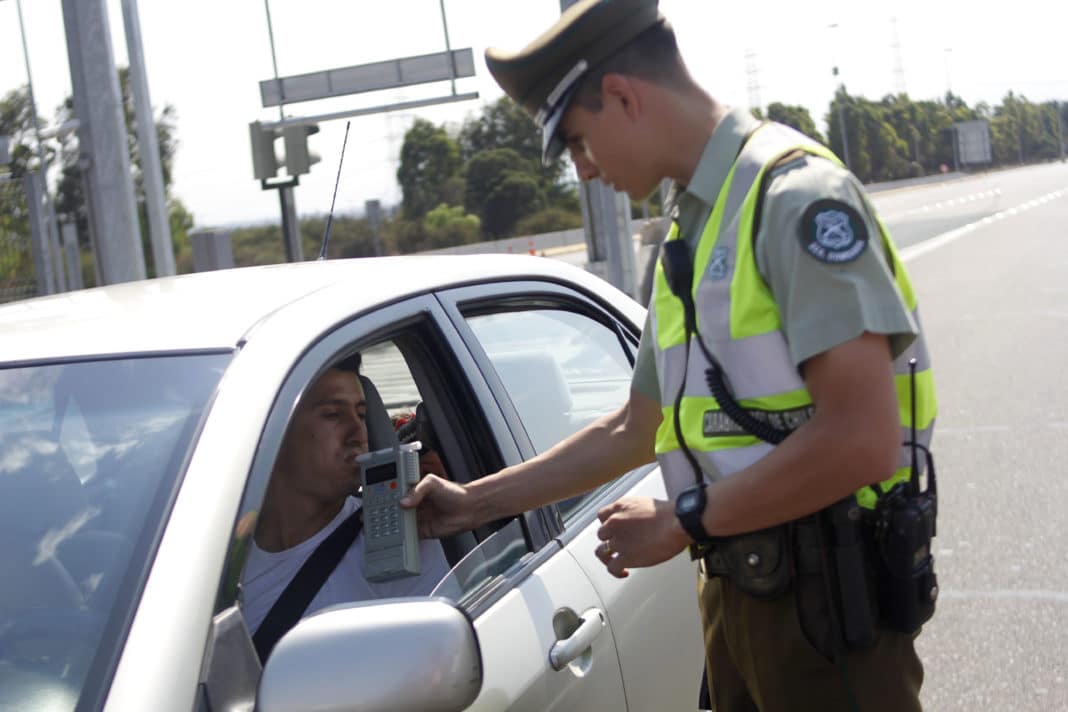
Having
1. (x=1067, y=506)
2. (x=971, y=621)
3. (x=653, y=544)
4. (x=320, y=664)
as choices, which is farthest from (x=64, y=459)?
(x=1067, y=506)

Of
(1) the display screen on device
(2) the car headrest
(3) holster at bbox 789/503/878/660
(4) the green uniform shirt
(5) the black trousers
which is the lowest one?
(5) the black trousers

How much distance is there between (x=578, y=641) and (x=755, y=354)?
0.73 m

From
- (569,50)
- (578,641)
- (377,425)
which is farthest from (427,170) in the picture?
(569,50)

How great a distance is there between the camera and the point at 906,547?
7.24 ft

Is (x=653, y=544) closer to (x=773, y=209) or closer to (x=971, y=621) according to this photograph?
(x=773, y=209)

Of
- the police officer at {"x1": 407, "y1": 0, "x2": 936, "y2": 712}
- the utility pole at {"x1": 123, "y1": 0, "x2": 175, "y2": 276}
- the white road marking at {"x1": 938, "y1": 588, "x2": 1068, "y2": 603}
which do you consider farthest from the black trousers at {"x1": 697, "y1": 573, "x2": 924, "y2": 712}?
the utility pole at {"x1": 123, "y1": 0, "x2": 175, "y2": 276}

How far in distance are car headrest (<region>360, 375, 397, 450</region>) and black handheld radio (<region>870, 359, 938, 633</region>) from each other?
50.3 inches

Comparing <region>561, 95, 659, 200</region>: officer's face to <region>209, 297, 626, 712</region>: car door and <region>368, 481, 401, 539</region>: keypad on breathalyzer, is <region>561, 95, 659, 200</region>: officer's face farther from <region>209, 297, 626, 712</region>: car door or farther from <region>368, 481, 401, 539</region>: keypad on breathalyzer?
<region>368, 481, 401, 539</region>: keypad on breathalyzer

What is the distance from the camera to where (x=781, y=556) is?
223 cm

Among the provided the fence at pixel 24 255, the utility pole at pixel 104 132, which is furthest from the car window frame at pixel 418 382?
the fence at pixel 24 255

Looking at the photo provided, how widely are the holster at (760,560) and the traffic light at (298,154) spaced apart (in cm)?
1091

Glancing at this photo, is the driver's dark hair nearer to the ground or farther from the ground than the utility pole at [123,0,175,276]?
nearer to the ground

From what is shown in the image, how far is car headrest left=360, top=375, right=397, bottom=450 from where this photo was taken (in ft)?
10.4

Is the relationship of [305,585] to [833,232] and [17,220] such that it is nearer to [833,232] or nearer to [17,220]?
[833,232]
